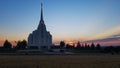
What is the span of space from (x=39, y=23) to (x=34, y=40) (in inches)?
543

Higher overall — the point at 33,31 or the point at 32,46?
the point at 33,31

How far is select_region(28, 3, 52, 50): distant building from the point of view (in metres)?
176

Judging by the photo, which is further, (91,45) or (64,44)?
(64,44)

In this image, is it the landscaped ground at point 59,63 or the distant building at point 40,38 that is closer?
the landscaped ground at point 59,63

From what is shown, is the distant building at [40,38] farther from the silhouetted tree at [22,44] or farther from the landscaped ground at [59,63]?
the landscaped ground at [59,63]

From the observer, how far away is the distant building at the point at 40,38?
176m

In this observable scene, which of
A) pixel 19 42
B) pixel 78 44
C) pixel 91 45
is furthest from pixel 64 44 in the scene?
pixel 19 42

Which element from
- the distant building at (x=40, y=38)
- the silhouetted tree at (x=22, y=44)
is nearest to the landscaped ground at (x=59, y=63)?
the silhouetted tree at (x=22, y=44)

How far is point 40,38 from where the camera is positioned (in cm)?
17850

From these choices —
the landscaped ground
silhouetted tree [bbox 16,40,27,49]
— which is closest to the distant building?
silhouetted tree [bbox 16,40,27,49]

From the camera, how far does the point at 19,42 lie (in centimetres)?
17088

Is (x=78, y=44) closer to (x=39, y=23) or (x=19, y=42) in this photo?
(x=39, y=23)

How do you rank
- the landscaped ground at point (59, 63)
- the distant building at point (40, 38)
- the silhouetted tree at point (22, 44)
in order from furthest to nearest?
the distant building at point (40, 38), the silhouetted tree at point (22, 44), the landscaped ground at point (59, 63)

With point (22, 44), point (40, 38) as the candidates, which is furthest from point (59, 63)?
point (40, 38)
